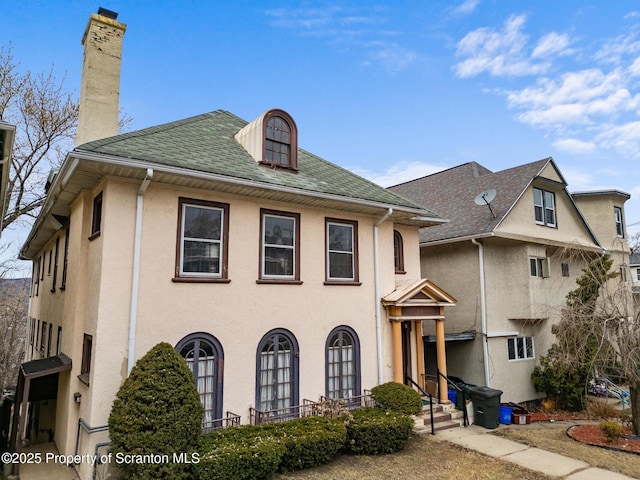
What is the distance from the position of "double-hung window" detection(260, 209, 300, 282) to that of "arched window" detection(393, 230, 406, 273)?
4.16 metres

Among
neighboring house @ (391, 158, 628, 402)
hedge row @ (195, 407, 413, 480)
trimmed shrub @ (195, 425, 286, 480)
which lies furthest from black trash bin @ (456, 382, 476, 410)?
trimmed shrub @ (195, 425, 286, 480)

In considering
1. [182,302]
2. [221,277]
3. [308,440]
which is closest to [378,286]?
[221,277]

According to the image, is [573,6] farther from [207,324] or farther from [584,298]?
[207,324]

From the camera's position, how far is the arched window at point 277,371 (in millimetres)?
9625

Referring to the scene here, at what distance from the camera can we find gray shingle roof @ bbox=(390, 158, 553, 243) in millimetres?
15445

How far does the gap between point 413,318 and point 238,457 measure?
654cm

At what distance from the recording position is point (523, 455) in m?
9.48

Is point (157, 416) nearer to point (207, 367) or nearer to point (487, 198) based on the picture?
point (207, 367)

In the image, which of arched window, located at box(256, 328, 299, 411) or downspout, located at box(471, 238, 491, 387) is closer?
arched window, located at box(256, 328, 299, 411)

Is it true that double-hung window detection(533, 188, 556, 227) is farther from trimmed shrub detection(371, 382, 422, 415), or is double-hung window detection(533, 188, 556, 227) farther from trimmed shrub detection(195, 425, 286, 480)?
trimmed shrub detection(195, 425, 286, 480)

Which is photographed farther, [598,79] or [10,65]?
[10,65]

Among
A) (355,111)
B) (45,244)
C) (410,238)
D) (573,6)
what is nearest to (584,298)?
(410,238)

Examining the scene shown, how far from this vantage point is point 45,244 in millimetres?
16656

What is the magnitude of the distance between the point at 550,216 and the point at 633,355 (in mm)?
7766
